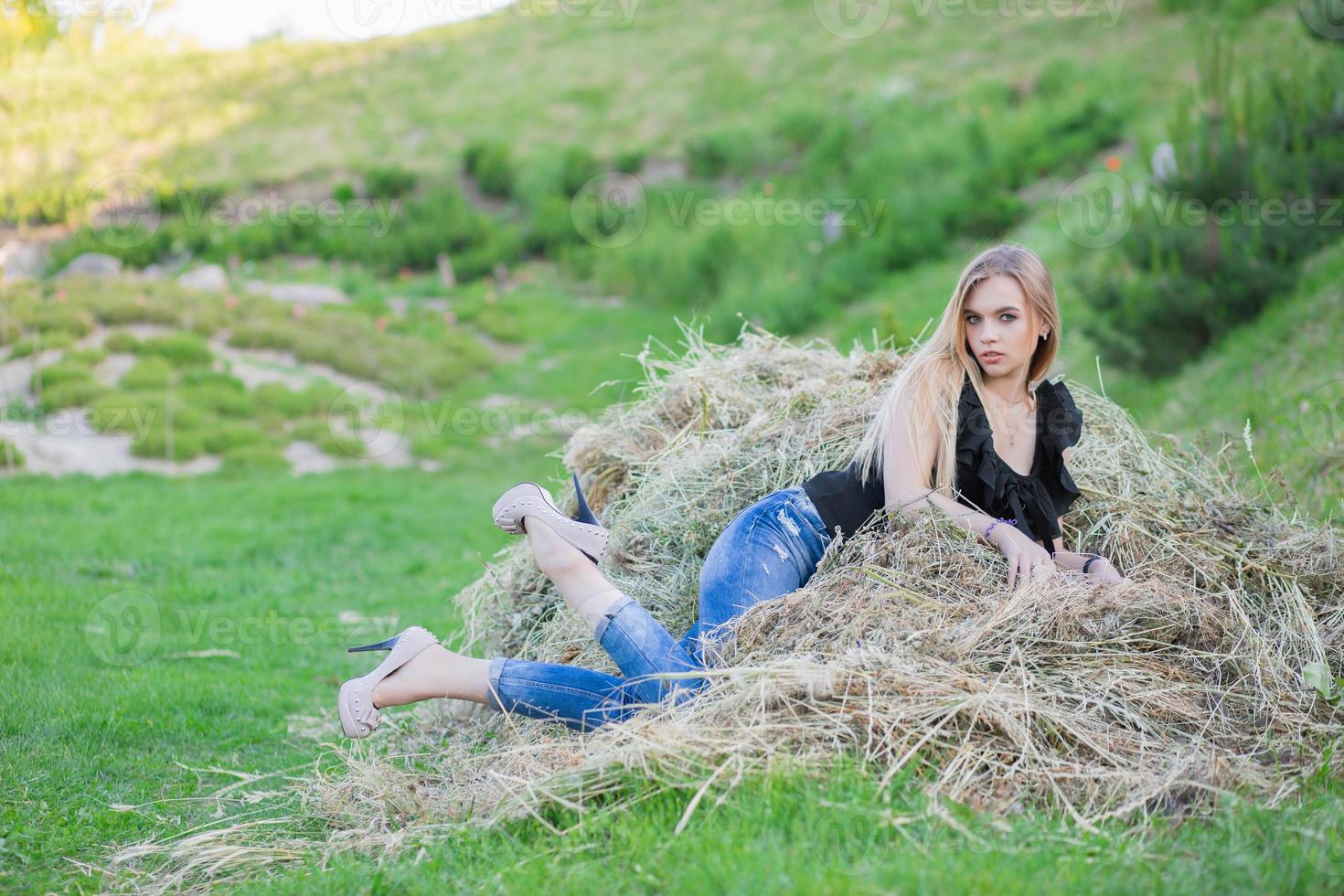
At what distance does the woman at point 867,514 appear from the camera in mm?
3225

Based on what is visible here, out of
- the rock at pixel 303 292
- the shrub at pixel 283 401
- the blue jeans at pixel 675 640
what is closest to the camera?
the blue jeans at pixel 675 640

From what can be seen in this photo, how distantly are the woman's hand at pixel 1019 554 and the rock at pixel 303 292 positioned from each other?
14.5 meters

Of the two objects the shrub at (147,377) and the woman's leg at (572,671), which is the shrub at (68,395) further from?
the woman's leg at (572,671)

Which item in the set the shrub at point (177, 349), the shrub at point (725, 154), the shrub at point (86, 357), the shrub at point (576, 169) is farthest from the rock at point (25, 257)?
the shrub at point (725, 154)

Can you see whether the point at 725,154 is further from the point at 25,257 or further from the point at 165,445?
the point at 165,445

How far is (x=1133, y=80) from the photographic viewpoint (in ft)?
60.5

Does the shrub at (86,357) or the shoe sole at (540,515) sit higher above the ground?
the shoe sole at (540,515)

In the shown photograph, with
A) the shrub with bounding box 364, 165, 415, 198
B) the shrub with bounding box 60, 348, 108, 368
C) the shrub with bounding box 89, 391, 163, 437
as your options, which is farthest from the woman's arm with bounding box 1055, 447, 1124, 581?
the shrub with bounding box 364, 165, 415, 198

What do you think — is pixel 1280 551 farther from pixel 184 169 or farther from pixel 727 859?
pixel 184 169

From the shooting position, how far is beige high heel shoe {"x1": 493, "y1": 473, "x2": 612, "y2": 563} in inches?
134

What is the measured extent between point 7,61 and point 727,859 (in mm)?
17727

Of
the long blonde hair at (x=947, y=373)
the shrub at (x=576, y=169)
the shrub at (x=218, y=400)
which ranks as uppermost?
the shrub at (x=576, y=169)

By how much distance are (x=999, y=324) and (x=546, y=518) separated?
1.58 m

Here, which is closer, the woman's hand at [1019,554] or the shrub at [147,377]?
the woman's hand at [1019,554]
